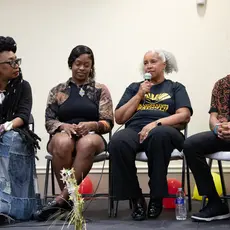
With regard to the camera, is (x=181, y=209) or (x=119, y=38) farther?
(x=119, y=38)

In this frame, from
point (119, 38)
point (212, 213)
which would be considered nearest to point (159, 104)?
point (212, 213)

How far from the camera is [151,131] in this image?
9.86 feet

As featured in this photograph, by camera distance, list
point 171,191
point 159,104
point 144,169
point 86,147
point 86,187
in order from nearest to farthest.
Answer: point 86,147 → point 159,104 → point 171,191 → point 86,187 → point 144,169

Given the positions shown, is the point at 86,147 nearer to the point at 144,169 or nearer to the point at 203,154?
the point at 203,154

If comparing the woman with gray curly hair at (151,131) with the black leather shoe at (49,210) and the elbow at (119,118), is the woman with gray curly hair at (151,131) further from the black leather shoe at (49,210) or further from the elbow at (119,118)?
the black leather shoe at (49,210)

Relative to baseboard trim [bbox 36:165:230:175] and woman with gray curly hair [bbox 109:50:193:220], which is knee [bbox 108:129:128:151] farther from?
baseboard trim [bbox 36:165:230:175]

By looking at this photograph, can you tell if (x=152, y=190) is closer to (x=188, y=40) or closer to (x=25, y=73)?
(x=188, y=40)

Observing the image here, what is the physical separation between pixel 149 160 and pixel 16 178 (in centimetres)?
84

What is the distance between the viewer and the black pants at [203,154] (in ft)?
9.47

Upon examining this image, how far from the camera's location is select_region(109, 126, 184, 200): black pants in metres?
2.92

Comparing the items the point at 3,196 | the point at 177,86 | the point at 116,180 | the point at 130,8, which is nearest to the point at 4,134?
the point at 3,196

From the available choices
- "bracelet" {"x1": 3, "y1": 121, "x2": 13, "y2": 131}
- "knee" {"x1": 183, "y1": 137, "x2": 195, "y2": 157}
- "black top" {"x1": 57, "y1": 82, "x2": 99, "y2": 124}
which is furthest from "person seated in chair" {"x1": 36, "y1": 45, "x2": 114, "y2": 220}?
"knee" {"x1": 183, "y1": 137, "x2": 195, "y2": 157}

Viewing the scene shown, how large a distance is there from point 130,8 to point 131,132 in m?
1.45

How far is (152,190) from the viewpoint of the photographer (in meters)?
2.93
